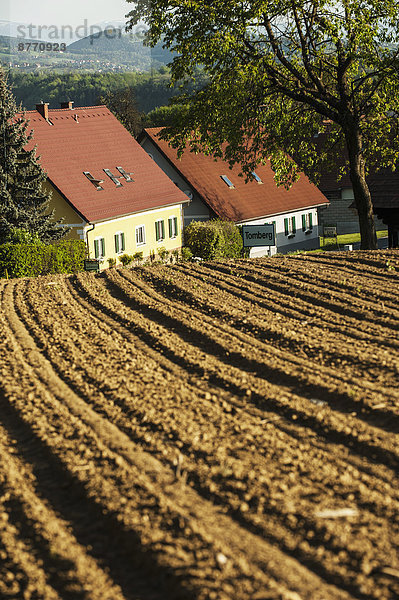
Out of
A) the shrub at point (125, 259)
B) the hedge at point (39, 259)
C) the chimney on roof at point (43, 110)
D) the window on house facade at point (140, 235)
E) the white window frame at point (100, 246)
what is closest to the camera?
the hedge at point (39, 259)

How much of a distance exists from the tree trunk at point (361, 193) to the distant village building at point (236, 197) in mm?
15236

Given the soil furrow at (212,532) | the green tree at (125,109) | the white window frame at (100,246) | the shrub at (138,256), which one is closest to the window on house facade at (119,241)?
the white window frame at (100,246)

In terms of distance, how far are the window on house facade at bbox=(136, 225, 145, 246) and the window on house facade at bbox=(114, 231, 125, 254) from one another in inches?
54.1

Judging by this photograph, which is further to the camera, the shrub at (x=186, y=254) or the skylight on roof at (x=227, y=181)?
the skylight on roof at (x=227, y=181)

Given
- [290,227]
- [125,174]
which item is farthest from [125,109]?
[125,174]

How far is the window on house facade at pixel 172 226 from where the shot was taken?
3834 cm

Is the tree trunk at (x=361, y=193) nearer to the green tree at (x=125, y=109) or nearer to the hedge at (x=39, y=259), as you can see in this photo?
the hedge at (x=39, y=259)

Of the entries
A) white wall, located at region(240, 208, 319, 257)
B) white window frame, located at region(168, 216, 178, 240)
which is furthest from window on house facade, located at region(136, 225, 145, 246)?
white wall, located at region(240, 208, 319, 257)

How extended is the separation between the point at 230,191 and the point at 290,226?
4533 mm

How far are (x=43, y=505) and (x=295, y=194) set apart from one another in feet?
127

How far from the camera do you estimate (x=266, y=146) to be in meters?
24.1

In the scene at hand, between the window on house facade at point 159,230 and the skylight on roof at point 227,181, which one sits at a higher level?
the skylight on roof at point 227,181

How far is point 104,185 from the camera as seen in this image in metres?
35.3

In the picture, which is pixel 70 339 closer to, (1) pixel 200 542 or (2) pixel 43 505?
(2) pixel 43 505
